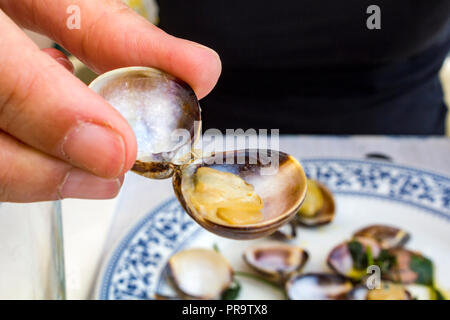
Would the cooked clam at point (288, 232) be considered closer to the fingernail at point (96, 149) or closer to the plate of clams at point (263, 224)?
the plate of clams at point (263, 224)

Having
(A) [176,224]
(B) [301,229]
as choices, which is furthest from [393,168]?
(A) [176,224]

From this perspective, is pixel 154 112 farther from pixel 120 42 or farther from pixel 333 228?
pixel 333 228

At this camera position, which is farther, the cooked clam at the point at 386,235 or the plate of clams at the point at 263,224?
the cooked clam at the point at 386,235

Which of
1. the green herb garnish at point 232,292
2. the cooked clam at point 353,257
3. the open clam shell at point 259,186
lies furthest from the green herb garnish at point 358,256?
the open clam shell at point 259,186

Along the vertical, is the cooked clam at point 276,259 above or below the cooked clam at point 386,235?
below

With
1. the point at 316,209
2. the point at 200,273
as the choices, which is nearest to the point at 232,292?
the point at 200,273

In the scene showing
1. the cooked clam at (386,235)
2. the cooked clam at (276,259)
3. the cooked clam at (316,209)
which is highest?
the cooked clam at (316,209)
